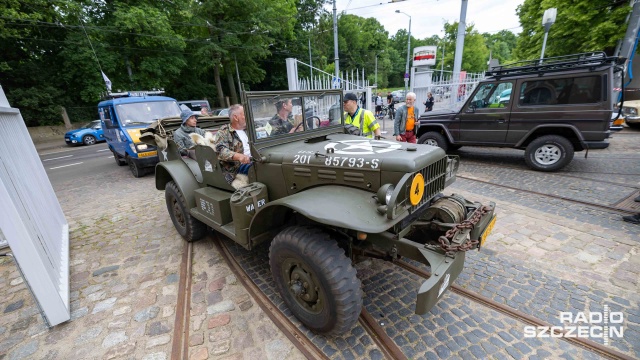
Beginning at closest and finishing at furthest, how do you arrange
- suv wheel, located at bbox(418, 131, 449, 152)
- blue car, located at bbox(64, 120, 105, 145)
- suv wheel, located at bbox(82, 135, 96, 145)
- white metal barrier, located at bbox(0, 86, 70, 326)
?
1. white metal barrier, located at bbox(0, 86, 70, 326)
2. suv wheel, located at bbox(418, 131, 449, 152)
3. blue car, located at bbox(64, 120, 105, 145)
4. suv wheel, located at bbox(82, 135, 96, 145)

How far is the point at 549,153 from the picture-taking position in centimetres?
640

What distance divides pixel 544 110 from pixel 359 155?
19.9 feet

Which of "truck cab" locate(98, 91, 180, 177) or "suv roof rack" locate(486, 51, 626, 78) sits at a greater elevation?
"suv roof rack" locate(486, 51, 626, 78)

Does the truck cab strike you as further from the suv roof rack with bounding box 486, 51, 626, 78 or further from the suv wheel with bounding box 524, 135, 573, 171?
the suv wheel with bounding box 524, 135, 573, 171

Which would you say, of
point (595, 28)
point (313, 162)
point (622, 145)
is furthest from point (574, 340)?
point (595, 28)

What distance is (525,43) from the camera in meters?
19.2

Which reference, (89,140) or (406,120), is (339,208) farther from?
(89,140)

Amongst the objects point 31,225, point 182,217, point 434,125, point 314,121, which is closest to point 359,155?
point 314,121

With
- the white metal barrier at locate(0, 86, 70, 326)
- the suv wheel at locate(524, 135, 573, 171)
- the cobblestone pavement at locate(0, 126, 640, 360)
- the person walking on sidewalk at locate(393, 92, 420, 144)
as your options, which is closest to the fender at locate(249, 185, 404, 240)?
the cobblestone pavement at locate(0, 126, 640, 360)

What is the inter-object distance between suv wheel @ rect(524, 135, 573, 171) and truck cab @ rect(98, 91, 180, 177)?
9892 millimetres

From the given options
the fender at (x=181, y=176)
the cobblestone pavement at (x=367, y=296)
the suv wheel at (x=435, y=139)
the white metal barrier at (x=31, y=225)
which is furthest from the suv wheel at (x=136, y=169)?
the suv wheel at (x=435, y=139)

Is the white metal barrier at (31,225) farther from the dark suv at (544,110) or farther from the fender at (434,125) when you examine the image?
the dark suv at (544,110)

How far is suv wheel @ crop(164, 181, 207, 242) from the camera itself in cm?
406

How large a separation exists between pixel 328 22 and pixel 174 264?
36.4 metres
